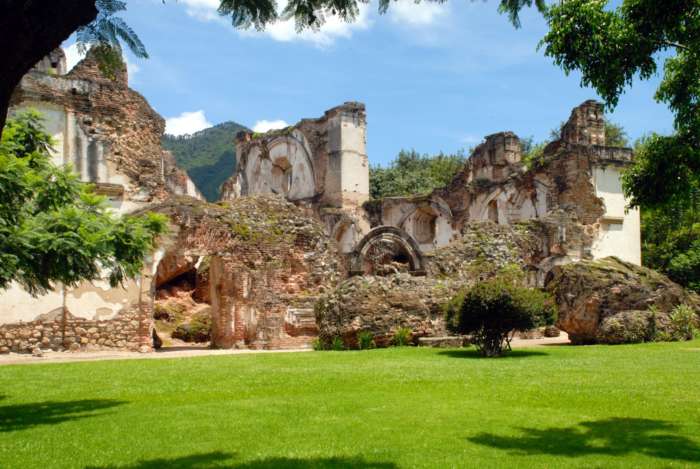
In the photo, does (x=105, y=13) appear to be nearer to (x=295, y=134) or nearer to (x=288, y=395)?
(x=288, y=395)

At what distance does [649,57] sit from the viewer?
786 centimetres

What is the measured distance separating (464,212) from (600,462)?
32.0 meters

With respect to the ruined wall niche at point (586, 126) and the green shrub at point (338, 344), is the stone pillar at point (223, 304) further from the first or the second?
the ruined wall niche at point (586, 126)

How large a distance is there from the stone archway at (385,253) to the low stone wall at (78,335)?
7.24 meters

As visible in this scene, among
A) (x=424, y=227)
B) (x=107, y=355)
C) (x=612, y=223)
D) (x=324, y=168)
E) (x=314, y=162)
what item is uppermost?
(x=314, y=162)

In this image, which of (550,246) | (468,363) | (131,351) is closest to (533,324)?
(468,363)

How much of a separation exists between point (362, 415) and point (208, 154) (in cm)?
7058

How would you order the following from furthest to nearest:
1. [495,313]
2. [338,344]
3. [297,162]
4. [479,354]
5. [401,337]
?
1. [297,162]
2. [338,344]
3. [401,337]
4. [479,354]
5. [495,313]

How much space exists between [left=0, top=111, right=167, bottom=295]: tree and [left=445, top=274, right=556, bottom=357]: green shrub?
623 cm

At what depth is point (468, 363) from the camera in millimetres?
13086

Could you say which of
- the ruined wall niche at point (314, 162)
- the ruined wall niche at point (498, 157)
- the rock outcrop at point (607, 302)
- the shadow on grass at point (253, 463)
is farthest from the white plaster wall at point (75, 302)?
the ruined wall niche at point (498, 157)

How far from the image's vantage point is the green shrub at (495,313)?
47.4ft

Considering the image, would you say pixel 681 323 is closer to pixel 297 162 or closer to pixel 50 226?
pixel 50 226

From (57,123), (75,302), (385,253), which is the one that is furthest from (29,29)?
(385,253)
